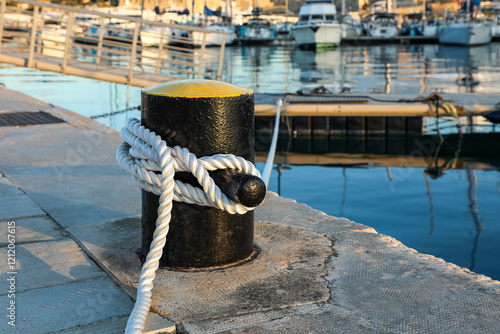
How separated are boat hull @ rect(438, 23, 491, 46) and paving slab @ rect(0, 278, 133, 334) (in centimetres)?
5930

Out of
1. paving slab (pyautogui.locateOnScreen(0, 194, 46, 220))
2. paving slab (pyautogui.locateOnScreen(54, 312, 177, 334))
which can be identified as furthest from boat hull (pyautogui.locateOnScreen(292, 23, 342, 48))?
paving slab (pyautogui.locateOnScreen(54, 312, 177, 334))

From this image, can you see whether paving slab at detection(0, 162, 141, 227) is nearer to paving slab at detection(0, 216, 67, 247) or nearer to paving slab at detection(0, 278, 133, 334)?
paving slab at detection(0, 216, 67, 247)

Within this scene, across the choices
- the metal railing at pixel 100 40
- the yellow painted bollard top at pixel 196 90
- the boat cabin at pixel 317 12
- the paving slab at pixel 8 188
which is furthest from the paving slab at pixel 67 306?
the boat cabin at pixel 317 12

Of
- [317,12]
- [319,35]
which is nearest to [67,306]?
[319,35]

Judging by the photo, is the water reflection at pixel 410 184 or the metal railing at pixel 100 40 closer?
the water reflection at pixel 410 184

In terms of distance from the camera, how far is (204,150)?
9.33 feet

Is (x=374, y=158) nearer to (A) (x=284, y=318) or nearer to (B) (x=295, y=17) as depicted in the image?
(A) (x=284, y=318)

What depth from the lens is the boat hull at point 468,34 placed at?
186 feet

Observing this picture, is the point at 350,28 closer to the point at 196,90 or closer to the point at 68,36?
the point at 68,36

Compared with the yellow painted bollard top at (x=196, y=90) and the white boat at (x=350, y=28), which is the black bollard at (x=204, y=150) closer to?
the yellow painted bollard top at (x=196, y=90)

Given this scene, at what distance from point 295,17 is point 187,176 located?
10485 centimetres

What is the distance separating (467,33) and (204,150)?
58992 millimetres

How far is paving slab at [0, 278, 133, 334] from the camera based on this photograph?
239 cm

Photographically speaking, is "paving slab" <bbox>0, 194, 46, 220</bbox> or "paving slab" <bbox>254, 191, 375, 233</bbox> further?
"paving slab" <bbox>0, 194, 46, 220</bbox>
